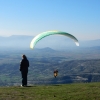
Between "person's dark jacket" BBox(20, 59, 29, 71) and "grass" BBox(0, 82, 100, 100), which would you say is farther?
"person's dark jacket" BBox(20, 59, 29, 71)

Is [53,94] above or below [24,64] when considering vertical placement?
below

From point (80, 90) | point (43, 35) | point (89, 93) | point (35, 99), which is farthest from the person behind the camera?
point (43, 35)

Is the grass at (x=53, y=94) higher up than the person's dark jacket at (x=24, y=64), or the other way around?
the person's dark jacket at (x=24, y=64)

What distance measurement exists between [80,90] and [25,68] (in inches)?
231

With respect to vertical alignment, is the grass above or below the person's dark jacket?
below

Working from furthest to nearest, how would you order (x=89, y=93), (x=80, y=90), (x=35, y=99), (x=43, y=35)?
(x=43, y=35) → (x=80, y=90) → (x=89, y=93) → (x=35, y=99)

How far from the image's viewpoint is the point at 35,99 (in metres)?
16.9

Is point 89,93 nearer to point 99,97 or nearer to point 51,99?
point 99,97

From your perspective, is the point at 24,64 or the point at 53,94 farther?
the point at 24,64

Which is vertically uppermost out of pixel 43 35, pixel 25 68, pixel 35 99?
pixel 43 35

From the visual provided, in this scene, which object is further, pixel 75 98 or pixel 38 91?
pixel 38 91

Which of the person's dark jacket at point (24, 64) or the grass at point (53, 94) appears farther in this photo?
the person's dark jacket at point (24, 64)

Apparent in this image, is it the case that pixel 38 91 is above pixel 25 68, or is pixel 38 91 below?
below

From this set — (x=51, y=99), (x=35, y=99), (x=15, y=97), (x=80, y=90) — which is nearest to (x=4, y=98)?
(x=15, y=97)
